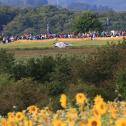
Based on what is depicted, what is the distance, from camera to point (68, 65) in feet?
125

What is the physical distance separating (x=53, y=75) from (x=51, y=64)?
11.1 ft

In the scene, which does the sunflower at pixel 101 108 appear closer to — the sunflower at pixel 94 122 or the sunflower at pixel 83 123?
the sunflower at pixel 83 123

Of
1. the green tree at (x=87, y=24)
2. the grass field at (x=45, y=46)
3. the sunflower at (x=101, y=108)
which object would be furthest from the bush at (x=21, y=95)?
the green tree at (x=87, y=24)

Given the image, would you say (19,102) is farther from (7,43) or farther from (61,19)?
(61,19)

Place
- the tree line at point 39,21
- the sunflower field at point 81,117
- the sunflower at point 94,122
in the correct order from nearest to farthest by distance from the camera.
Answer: the sunflower at point 94,122 → the sunflower field at point 81,117 → the tree line at point 39,21

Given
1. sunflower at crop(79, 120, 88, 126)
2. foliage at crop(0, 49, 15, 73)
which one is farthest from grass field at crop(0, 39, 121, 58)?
sunflower at crop(79, 120, 88, 126)

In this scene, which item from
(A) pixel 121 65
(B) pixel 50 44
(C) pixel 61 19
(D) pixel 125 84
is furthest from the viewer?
(C) pixel 61 19

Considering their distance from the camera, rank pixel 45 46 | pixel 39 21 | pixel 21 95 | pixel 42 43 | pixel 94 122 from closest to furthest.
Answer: pixel 94 122, pixel 21 95, pixel 45 46, pixel 42 43, pixel 39 21

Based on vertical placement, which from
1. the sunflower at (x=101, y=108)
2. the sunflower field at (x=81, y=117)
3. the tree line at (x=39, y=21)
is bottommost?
the tree line at (x=39, y=21)

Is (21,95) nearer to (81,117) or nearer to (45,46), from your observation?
(81,117)

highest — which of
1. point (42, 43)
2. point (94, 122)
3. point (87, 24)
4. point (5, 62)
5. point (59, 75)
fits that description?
point (94, 122)

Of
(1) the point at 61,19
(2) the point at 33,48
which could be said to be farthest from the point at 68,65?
(1) the point at 61,19

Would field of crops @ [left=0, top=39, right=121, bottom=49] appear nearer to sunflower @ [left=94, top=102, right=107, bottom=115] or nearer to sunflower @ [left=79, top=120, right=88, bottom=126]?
sunflower @ [left=94, top=102, right=107, bottom=115]

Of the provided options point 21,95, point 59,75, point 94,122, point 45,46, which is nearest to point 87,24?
point 45,46
